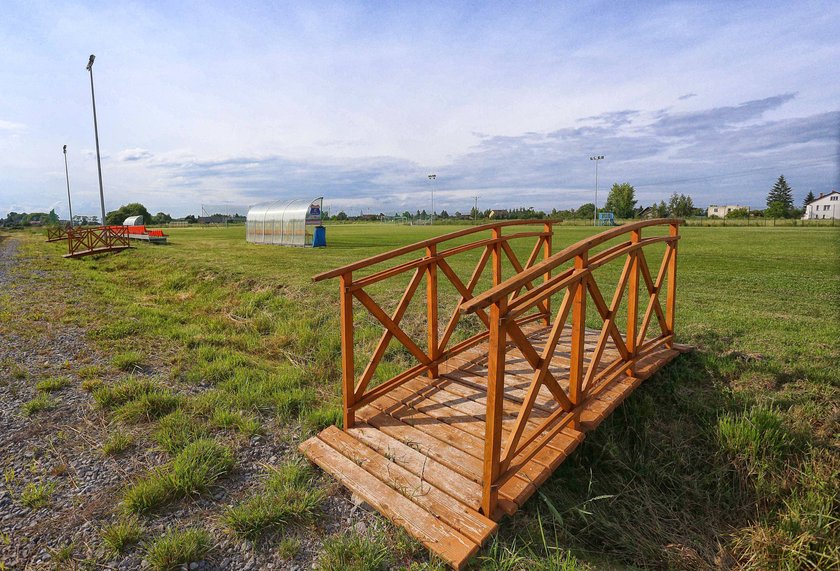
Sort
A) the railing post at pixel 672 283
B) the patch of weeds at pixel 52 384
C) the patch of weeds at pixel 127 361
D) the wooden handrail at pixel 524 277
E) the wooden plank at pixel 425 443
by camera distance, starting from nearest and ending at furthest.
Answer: the wooden handrail at pixel 524 277, the wooden plank at pixel 425 443, the railing post at pixel 672 283, the patch of weeds at pixel 52 384, the patch of weeds at pixel 127 361

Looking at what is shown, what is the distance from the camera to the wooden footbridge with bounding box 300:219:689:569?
2.72 metres

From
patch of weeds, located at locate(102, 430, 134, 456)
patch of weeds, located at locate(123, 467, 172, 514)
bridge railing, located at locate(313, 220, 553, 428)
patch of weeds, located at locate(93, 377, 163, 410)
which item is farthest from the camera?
patch of weeds, located at locate(93, 377, 163, 410)

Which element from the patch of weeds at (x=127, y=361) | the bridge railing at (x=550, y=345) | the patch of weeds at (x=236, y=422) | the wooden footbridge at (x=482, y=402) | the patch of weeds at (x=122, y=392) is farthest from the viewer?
the patch of weeds at (x=127, y=361)

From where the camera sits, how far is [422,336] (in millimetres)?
6648

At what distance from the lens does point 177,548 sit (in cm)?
266

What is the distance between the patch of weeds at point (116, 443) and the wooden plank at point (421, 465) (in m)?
2.00

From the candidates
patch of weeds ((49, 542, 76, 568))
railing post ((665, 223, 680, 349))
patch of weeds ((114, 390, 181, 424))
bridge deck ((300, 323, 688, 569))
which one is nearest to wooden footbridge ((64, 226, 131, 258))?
patch of weeds ((114, 390, 181, 424))

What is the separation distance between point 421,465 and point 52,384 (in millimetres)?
4658

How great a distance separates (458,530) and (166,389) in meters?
3.99

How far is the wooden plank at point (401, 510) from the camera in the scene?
101 inches

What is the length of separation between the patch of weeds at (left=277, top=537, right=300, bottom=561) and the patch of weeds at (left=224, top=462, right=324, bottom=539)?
0.61 ft

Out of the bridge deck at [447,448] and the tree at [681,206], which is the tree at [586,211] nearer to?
the tree at [681,206]

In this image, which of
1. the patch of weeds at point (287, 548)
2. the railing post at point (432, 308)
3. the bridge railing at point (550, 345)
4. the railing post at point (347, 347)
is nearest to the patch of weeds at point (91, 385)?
the railing post at point (347, 347)

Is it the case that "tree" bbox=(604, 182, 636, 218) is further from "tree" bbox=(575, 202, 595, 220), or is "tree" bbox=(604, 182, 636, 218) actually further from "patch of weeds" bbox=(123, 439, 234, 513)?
"patch of weeds" bbox=(123, 439, 234, 513)
